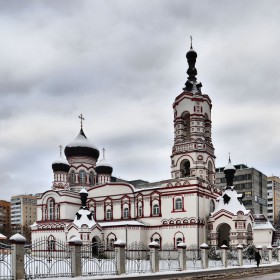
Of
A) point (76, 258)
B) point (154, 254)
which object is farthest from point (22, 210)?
point (76, 258)

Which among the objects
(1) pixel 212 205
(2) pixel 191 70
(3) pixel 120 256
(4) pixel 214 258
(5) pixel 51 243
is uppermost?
(2) pixel 191 70

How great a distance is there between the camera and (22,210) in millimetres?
119750

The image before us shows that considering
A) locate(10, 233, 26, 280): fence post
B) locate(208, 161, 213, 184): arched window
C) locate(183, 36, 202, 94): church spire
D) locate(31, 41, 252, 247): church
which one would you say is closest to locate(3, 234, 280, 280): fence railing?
locate(10, 233, 26, 280): fence post

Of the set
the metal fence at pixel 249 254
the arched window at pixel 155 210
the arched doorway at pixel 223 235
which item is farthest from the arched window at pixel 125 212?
the metal fence at pixel 249 254

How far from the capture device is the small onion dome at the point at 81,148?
53156 mm

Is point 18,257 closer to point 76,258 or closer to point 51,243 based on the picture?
point 76,258

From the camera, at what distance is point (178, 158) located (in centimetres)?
4234

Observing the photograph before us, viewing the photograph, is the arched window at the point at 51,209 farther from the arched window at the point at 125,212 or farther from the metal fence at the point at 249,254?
the metal fence at the point at 249,254

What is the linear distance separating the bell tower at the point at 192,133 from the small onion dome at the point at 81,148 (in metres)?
14.2

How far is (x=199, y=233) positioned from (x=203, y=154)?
24.2 ft

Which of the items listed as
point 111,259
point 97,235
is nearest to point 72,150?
point 97,235

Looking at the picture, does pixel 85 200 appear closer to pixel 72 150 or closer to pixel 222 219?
pixel 72 150

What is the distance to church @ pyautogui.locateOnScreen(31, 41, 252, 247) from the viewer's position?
3962 centimetres

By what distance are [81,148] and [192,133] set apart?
1653 centimetres
